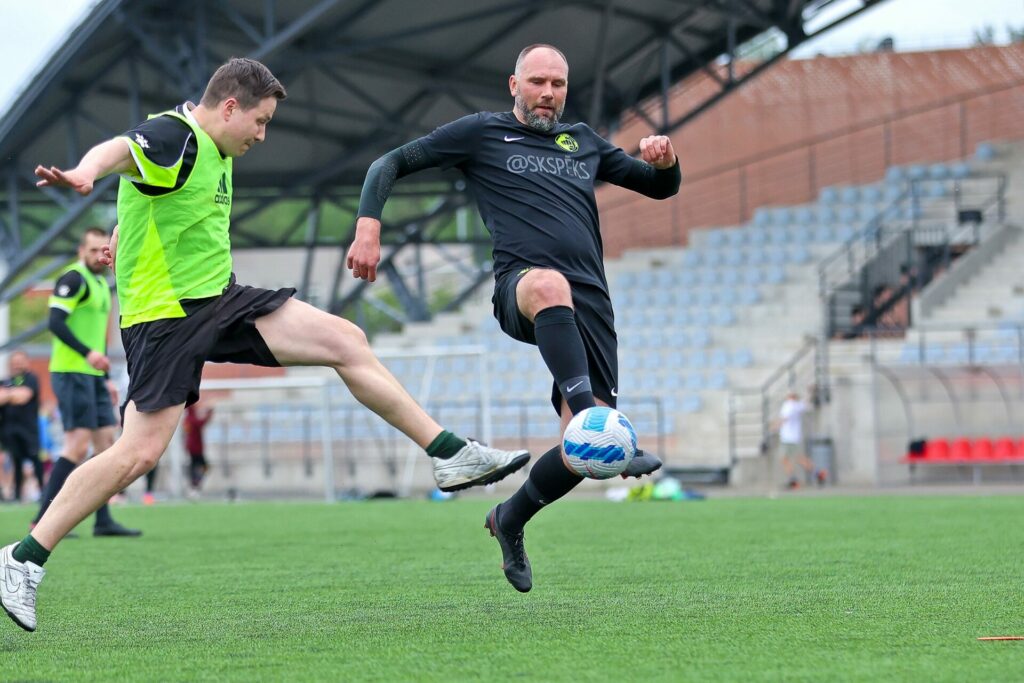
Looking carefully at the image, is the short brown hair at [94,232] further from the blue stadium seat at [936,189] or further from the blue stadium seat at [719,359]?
the blue stadium seat at [936,189]

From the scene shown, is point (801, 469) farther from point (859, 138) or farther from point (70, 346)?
point (70, 346)

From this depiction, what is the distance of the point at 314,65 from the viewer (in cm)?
2253

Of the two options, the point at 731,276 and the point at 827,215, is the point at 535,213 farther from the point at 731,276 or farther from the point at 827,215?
the point at 827,215

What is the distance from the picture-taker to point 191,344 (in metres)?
4.97

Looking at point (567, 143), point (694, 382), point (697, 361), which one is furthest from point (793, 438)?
point (567, 143)

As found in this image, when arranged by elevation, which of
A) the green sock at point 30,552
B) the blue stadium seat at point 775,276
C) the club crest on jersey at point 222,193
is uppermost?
the blue stadium seat at point 775,276

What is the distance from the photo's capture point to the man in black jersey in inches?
213

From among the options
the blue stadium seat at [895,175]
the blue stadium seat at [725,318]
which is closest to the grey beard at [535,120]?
the blue stadium seat at [725,318]

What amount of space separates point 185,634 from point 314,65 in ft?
60.8

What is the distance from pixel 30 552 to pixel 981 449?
16.0 metres

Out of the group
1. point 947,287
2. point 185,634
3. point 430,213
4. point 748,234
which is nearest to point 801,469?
point 947,287

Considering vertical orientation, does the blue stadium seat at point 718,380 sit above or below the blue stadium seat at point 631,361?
below

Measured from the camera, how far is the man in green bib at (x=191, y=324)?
194 inches

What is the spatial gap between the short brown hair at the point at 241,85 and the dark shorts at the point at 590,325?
1095 mm
